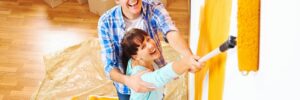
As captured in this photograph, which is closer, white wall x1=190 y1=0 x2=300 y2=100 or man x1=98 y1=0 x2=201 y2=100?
white wall x1=190 y1=0 x2=300 y2=100

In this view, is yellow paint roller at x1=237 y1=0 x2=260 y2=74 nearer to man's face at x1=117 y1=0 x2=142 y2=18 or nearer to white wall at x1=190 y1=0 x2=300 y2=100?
white wall at x1=190 y1=0 x2=300 y2=100

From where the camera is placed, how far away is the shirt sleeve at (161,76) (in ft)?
3.29

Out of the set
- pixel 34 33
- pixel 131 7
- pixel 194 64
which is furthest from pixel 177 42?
pixel 34 33

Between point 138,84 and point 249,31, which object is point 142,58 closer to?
point 138,84

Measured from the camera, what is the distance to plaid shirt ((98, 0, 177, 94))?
1215 mm

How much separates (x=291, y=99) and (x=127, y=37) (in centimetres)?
74

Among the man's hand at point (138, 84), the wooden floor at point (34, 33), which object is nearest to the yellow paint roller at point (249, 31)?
the man's hand at point (138, 84)

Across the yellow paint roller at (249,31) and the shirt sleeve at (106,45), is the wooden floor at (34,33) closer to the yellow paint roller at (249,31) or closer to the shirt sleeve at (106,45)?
the shirt sleeve at (106,45)

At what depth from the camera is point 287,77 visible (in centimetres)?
49

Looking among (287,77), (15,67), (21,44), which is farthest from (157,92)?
(21,44)

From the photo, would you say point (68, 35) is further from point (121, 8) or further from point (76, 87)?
point (121, 8)

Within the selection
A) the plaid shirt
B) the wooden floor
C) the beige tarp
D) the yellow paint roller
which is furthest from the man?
the wooden floor

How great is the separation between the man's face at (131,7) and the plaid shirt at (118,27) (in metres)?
0.02

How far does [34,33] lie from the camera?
242cm
